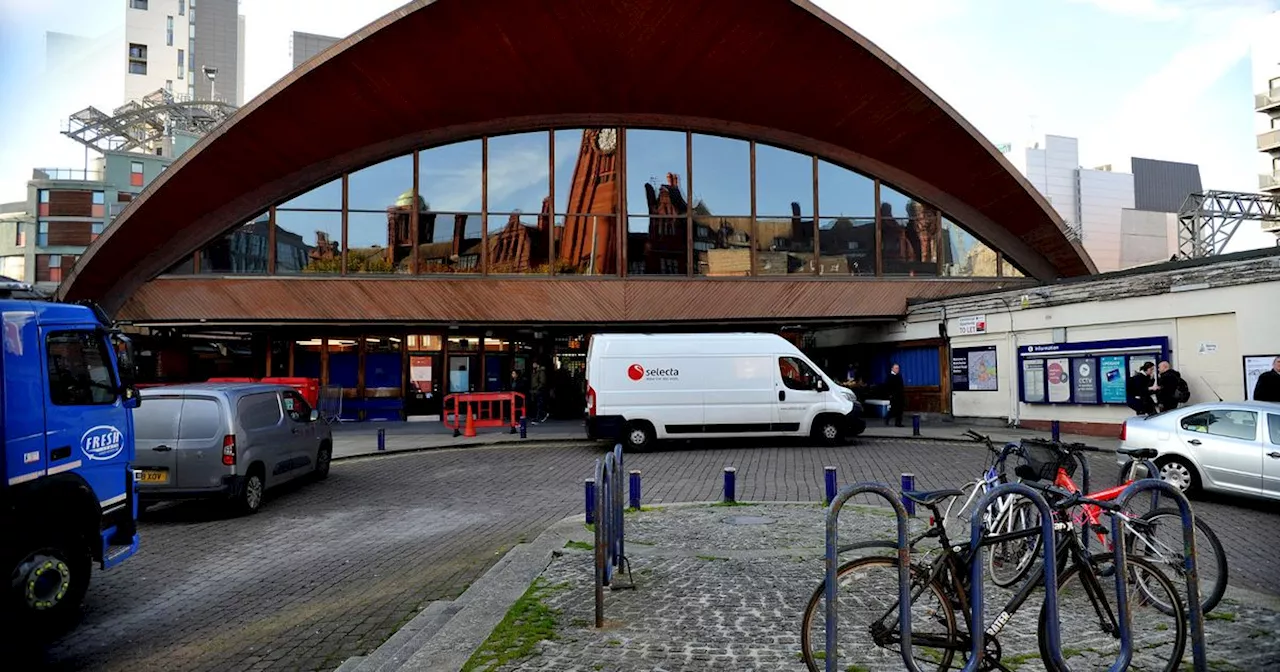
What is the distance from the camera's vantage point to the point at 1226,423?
404 inches

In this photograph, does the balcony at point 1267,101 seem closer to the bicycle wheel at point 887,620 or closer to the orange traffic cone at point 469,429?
the orange traffic cone at point 469,429

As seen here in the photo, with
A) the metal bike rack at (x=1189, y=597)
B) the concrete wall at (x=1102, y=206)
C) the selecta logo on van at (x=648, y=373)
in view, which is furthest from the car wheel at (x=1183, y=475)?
the concrete wall at (x=1102, y=206)

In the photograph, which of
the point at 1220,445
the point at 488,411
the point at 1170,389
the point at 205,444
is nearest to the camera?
the point at 205,444

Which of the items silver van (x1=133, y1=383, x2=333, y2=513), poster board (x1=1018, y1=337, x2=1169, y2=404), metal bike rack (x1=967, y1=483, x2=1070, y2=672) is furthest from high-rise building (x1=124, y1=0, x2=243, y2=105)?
metal bike rack (x1=967, y1=483, x2=1070, y2=672)

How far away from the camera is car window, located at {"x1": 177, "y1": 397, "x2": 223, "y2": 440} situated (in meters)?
9.85

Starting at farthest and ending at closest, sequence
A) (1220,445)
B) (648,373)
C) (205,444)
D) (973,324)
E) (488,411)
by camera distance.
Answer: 1. (488,411)
2. (973,324)
3. (648,373)
4. (1220,445)
5. (205,444)

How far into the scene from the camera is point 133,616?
614cm

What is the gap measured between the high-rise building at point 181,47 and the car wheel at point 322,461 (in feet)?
291

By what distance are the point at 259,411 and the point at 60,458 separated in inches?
194

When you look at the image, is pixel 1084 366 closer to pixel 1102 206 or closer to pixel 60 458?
pixel 60 458

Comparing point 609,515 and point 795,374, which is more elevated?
point 795,374

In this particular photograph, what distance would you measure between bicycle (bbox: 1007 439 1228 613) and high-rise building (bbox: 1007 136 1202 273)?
76.8 metres

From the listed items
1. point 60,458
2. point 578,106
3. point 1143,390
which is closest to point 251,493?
point 60,458

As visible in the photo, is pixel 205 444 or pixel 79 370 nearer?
pixel 79 370
